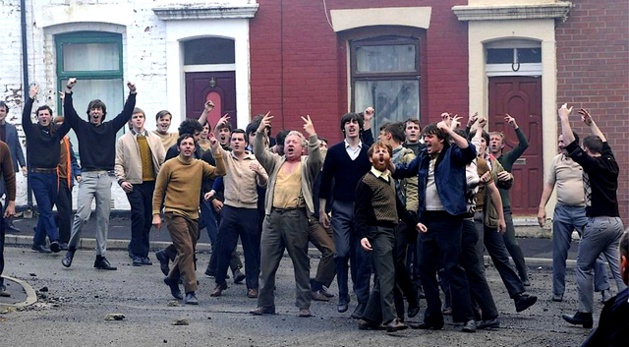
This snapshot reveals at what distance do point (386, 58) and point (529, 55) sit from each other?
91.6 inches

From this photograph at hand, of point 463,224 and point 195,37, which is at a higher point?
point 195,37

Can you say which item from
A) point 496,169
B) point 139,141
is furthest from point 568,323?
point 139,141

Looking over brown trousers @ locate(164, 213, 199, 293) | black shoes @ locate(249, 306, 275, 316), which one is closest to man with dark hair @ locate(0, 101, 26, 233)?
brown trousers @ locate(164, 213, 199, 293)

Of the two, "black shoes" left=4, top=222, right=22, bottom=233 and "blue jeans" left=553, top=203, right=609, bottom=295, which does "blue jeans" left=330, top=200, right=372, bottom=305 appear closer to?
"blue jeans" left=553, top=203, right=609, bottom=295

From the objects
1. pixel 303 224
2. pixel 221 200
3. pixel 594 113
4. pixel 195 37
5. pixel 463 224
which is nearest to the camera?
pixel 463 224

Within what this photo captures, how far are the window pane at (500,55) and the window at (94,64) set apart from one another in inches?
249

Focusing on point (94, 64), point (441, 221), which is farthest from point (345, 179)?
point (94, 64)

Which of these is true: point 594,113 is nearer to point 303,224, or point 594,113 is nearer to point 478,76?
point 478,76

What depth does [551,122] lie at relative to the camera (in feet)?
64.3

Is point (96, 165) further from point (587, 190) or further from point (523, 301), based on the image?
point (587, 190)

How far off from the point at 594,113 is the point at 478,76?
6.17 ft

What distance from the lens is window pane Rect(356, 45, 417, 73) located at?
2058cm

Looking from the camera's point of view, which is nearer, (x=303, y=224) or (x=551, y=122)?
(x=303, y=224)

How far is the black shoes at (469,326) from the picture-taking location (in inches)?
456
